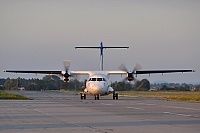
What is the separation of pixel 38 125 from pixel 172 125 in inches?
171

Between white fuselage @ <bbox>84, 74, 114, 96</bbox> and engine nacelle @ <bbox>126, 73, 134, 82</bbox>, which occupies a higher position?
engine nacelle @ <bbox>126, 73, 134, 82</bbox>

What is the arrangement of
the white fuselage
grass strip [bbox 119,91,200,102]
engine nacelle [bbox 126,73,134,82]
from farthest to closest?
engine nacelle [bbox 126,73,134,82], grass strip [bbox 119,91,200,102], the white fuselage

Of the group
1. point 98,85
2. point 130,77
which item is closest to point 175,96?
point 130,77

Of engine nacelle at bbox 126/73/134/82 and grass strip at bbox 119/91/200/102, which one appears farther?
engine nacelle at bbox 126/73/134/82

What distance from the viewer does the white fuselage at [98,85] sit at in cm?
4400

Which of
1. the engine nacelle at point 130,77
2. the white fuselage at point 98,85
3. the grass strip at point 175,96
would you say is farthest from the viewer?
the engine nacelle at point 130,77

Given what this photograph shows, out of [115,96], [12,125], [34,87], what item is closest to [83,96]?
[115,96]

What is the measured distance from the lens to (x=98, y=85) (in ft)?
144

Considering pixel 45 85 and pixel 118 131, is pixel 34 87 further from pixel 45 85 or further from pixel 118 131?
pixel 118 131

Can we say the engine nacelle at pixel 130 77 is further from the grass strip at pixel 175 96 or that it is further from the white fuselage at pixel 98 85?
the grass strip at pixel 175 96

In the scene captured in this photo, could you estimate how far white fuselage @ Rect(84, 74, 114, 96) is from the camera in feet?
144

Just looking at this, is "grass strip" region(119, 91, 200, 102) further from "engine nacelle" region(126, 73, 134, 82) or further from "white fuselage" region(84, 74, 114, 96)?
"white fuselage" region(84, 74, 114, 96)

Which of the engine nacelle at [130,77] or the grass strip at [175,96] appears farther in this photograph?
the engine nacelle at [130,77]

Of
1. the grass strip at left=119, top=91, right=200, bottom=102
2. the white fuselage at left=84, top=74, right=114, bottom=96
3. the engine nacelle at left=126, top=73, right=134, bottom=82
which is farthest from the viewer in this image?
the engine nacelle at left=126, top=73, right=134, bottom=82
